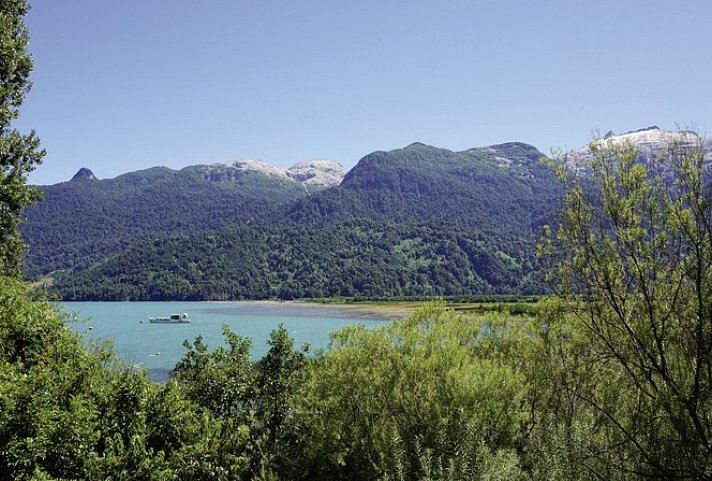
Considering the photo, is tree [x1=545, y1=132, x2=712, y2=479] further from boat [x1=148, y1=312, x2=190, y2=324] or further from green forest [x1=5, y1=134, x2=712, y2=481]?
boat [x1=148, y1=312, x2=190, y2=324]

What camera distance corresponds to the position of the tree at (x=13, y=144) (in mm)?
18969

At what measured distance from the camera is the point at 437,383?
16.2 metres

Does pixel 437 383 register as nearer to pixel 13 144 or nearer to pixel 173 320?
pixel 13 144

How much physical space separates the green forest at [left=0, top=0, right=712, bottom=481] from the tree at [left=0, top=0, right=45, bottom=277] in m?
0.08

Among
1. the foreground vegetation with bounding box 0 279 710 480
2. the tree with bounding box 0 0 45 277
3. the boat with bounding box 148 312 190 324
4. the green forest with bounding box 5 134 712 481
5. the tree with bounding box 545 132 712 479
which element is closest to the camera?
the tree with bounding box 545 132 712 479

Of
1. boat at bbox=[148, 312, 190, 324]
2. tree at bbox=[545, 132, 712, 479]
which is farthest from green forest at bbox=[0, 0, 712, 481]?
boat at bbox=[148, 312, 190, 324]

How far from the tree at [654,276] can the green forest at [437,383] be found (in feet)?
0.11

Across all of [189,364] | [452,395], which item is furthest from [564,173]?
[189,364]

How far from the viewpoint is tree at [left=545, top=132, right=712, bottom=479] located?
26.8 ft

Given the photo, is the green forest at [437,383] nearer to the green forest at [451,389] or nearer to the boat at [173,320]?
the green forest at [451,389]

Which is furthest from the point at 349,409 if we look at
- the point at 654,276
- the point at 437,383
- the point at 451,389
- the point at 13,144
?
the point at 13,144

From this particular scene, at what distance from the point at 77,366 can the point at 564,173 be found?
10562 mm

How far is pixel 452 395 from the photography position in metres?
15.7

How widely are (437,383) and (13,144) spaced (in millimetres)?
17326
